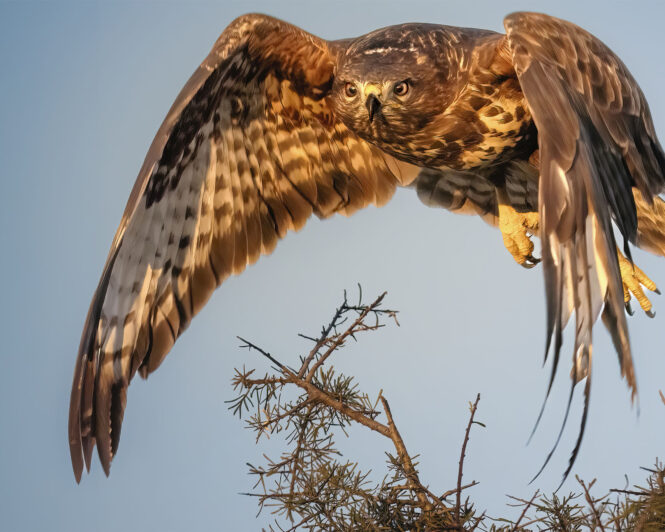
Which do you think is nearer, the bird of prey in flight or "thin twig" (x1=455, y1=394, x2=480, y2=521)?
"thin twig" (x1=455, y1=394, x2=480, y2=521)

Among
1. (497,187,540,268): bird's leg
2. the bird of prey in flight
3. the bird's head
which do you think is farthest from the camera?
(497,187,540,268): bird's leg

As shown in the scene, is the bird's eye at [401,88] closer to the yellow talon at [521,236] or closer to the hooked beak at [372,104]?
the hooked beak at [372,104]

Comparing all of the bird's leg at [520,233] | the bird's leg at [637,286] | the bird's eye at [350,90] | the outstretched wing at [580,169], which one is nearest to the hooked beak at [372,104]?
the bird's eye at [350,90]

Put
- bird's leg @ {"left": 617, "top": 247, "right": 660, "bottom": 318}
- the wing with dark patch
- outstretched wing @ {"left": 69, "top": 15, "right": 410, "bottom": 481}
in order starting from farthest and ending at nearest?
the wing with dark patch → bird's leg @ {"left": 617, "top": 247, "right": 660, "bottom": 318} → outstretched wing @ {"left": 69, "top": 15, "right": 410, "bottom": 481}

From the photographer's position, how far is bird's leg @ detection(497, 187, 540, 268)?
511cm

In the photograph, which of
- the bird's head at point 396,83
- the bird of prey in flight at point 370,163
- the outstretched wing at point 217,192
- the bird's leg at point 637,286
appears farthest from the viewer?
the bird's leg at point 637,286

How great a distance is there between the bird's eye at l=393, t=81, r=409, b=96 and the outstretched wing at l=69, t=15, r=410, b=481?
0.57 m

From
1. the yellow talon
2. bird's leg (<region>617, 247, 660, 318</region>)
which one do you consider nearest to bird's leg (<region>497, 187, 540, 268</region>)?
the yellow talon

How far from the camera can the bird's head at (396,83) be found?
427cm

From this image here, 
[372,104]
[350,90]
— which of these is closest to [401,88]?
[372,104]

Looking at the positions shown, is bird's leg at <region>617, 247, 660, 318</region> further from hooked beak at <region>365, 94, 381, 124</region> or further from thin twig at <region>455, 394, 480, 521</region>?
thin twig at <region>455, 394, 480, 521</region>

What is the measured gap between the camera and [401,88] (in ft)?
14.1

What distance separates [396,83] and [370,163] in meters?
1.02

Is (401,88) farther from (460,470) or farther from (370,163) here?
(460,470)
